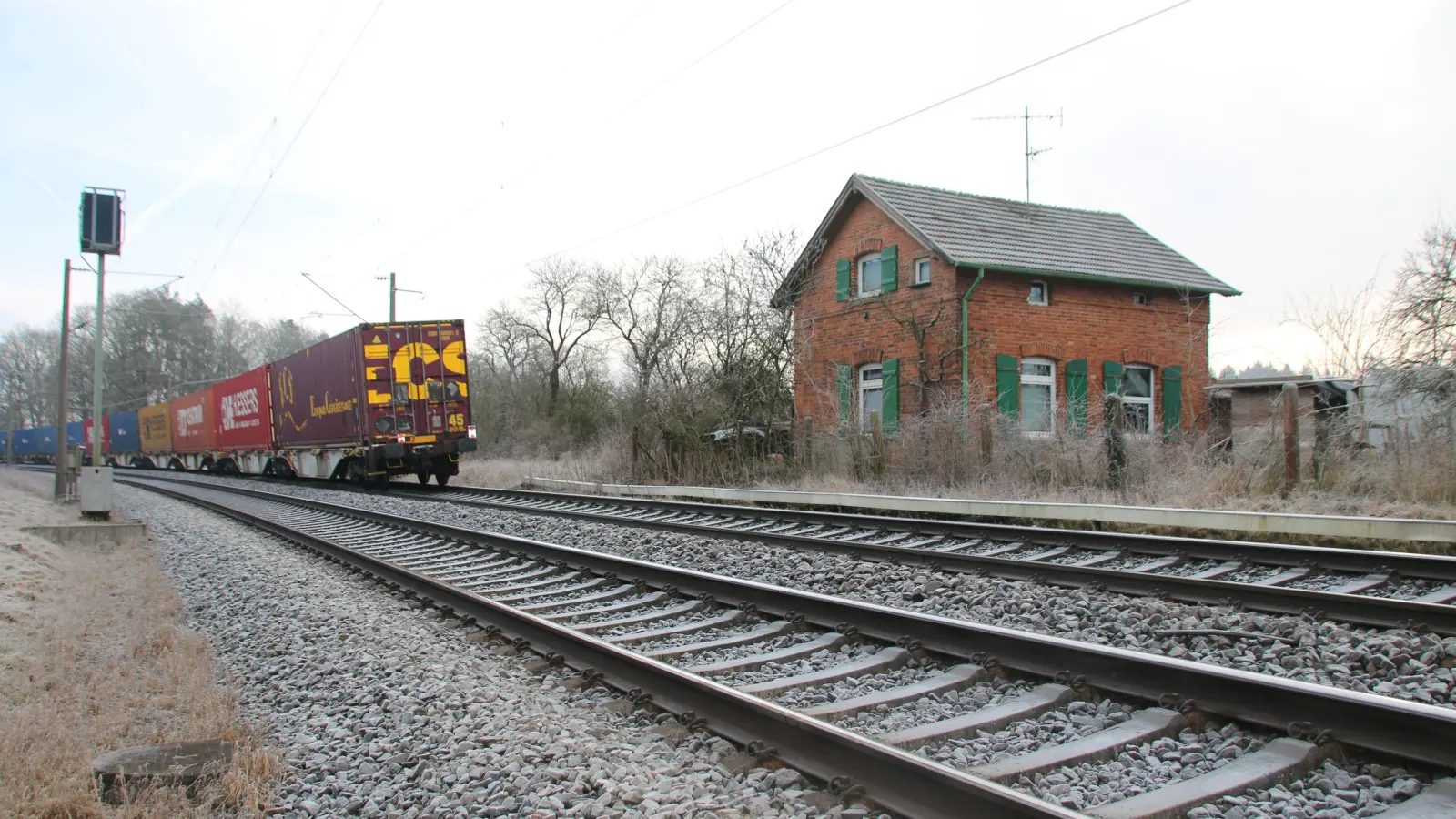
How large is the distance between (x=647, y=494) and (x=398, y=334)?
7.24m

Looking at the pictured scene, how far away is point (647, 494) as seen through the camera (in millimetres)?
16078

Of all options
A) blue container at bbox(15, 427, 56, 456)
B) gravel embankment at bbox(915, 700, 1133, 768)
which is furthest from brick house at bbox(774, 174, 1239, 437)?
blue container at bbox(15, 427, 56, 456)

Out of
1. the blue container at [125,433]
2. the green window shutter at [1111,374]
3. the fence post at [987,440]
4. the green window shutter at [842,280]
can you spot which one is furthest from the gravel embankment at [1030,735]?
the blue container at [125,433]

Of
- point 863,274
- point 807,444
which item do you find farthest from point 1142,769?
point 863,274

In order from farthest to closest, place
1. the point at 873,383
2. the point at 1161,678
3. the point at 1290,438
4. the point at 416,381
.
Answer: the point at 873,383 < the point at 416,381 < the point at 1290,438 < the point at 1161,678

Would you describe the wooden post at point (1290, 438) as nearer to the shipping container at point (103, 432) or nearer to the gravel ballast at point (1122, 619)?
the gravel ballast at point (1122, 619)

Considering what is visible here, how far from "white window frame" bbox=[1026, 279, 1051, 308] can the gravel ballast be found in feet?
41.3

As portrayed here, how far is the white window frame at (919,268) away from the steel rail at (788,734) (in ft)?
47.7

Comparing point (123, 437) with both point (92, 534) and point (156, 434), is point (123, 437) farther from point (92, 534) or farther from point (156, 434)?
point (92, 534)

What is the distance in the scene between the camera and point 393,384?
62.5 feet

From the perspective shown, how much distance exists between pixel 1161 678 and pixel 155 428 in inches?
1793

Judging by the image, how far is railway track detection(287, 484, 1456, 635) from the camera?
16.4 feet

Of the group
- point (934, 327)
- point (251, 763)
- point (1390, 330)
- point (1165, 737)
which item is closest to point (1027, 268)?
point (934, 327)

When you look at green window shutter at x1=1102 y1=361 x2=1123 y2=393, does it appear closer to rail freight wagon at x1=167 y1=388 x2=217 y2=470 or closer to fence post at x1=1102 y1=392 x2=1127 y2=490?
fence post at x1=1102 y1=392 x2=1127 y2=490
